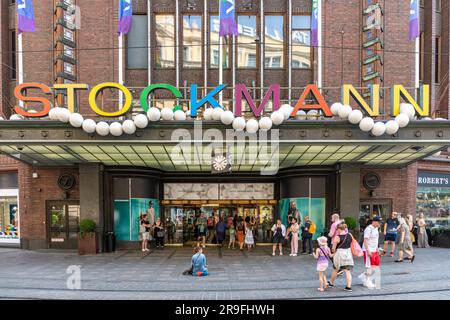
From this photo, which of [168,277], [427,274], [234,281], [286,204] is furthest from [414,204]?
[168,277]

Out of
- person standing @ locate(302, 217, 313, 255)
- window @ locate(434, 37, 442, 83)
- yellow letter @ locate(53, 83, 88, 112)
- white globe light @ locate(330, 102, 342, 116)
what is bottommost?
person standing @ locate(302, 217, 313, 255)

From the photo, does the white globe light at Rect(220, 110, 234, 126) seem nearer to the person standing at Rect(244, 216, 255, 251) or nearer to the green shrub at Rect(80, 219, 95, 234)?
the person standing at Rect(244, 216, 255, 251)

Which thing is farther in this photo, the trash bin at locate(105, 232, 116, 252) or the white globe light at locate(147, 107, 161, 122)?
the trash bin at locate(105, 232, 116, 252)

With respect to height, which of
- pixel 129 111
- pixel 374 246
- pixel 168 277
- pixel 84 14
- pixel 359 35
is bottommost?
pixel 168 277

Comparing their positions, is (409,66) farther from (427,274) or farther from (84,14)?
(84,14)

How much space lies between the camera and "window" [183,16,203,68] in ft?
63.7

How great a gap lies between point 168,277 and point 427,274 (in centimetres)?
843

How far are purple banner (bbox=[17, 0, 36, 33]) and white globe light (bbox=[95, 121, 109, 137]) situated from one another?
584 centimetres

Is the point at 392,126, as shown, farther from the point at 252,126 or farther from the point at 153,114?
the point at 153,114

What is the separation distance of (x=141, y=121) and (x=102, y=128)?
140cm

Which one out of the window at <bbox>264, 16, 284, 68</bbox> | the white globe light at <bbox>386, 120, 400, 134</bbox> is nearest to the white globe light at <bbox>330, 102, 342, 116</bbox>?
the white globe light at <bbox>386, 120, 400, 134</bbox>

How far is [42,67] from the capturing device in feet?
63.1

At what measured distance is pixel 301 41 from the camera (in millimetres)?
19375

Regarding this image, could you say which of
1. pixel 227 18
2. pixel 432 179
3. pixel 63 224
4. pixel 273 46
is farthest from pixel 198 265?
pixel 432 179
